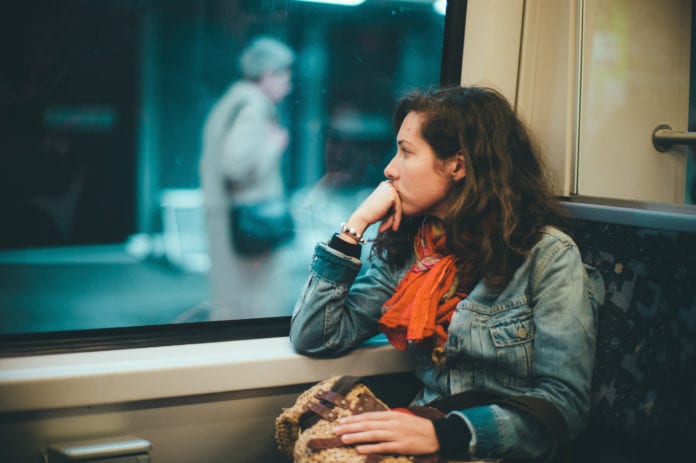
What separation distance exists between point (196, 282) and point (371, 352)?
0.71 meters

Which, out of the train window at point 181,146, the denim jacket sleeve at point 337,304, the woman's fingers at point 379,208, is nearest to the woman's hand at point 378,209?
the woman's fingers at point 379,208

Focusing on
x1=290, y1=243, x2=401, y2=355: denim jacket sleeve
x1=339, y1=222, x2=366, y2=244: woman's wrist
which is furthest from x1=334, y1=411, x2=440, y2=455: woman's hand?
x1=339, y1=222, x2=366, y2=244: woman's wrist

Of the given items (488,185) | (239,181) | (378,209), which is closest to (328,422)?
(378,209)

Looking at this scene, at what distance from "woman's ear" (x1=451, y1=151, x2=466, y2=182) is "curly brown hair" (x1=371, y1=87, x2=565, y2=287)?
0.02 m

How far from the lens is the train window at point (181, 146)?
74.4 inches

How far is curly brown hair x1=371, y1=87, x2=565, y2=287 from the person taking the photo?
170 centimetres

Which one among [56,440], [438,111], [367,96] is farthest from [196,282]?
[438,111]

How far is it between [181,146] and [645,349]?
1.59 meters

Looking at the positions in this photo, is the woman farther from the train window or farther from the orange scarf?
the train window

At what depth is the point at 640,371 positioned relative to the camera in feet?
5.41

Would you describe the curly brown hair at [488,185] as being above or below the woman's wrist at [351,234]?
above

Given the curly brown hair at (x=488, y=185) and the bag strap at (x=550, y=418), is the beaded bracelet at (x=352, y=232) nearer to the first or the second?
the curly brown hair at (x=488, y=185)

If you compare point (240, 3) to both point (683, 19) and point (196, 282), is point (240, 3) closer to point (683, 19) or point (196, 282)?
point (196, 282)

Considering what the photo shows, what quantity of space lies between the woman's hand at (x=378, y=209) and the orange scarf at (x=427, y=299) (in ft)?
0.41
